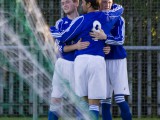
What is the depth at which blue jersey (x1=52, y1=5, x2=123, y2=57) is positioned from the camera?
9.87 metres

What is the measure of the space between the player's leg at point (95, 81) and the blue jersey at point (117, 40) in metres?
0.42

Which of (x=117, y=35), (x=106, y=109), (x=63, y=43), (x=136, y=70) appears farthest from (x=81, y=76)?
(x=136, y=70)

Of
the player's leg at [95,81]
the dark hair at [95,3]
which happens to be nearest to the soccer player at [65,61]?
the player's leg at [95,81]

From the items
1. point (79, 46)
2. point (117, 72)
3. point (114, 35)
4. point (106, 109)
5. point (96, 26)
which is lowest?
point (106, 109)

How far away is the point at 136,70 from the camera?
535 inches

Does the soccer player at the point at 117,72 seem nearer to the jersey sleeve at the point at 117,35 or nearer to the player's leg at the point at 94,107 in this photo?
the jersey sleeve at the point at 117,35

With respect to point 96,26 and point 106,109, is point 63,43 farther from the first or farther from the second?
point 106,109

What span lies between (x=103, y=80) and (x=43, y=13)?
355 cm

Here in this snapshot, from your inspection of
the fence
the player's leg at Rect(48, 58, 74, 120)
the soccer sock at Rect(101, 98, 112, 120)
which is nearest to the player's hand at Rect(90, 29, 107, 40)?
the player's leg at Rect(48, 58, 74, 120)

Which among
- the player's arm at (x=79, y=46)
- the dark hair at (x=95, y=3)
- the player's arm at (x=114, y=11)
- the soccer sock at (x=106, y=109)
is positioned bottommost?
the soccer sock at (x=106, y=109)

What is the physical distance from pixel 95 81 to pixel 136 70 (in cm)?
369

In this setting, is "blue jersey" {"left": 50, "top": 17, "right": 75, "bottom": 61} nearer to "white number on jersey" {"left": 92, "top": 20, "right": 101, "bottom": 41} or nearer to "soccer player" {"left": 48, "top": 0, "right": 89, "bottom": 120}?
"soccer player" {"left": 48, "top": 0, "right": 89, "bottom": 120}

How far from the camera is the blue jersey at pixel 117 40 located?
10336 mm

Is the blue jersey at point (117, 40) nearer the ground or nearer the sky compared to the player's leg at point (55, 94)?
nearer the sky
